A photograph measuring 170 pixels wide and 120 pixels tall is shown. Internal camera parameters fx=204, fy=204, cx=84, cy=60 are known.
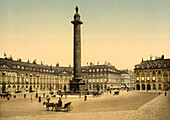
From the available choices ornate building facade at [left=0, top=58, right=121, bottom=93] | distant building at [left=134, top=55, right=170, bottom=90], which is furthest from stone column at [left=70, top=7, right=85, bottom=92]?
distant building at [left=134, top=55, right=170, bottom=90]

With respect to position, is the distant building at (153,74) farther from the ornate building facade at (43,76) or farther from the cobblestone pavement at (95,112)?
the cobblestone pavement at (95,112)

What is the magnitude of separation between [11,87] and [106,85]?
42962mm

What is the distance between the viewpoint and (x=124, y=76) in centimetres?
12494

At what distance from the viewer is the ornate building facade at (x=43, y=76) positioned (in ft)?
241

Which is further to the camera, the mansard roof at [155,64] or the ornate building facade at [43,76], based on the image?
the mansard roof at [155,64]

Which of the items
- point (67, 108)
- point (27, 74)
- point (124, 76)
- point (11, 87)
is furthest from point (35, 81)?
point (67, 108)

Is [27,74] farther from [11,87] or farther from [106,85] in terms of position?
[106,85]

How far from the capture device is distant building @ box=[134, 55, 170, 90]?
7475 cm

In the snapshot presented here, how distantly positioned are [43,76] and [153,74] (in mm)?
47737

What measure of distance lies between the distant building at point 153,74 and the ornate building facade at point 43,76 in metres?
15.7

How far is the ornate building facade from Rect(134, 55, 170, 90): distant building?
15730 mm

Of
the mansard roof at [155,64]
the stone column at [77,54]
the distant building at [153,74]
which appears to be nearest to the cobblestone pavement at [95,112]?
the stone column at [77,54]

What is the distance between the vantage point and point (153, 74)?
256ft

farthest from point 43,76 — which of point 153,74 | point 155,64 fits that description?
point 155,64
